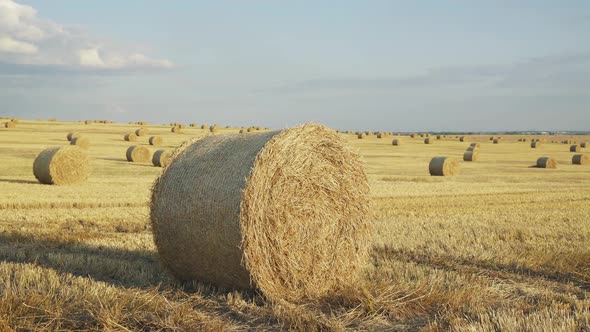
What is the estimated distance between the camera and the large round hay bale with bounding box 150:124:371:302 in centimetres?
698

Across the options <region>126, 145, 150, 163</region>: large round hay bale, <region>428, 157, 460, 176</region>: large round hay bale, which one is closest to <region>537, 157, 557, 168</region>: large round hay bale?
<region>428, 157, 460, 176</region>: large round hay bale

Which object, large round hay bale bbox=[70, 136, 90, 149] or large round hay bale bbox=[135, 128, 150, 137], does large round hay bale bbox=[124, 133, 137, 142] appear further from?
large round hay bale bbox=[70, 136, 90, 149]

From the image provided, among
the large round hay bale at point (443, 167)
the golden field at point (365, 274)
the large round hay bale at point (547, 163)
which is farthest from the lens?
the large round hay bale at point (547, 163)

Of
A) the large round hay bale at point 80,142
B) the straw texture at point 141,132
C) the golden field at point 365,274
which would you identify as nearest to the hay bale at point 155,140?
the large round hay bale at point 80,142

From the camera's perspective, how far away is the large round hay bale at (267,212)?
698 cm

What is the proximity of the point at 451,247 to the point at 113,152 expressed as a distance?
97.2 ft

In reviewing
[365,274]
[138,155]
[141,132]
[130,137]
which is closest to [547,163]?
[138,155]

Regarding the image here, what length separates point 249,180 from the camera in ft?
22.9

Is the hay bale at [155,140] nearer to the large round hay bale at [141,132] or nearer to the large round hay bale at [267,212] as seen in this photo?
the large round hay bale at [141,132]

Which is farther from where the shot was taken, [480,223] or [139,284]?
[480,223]

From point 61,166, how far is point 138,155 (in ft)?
32.7

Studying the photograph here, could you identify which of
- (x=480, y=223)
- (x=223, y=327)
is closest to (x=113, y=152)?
(x=480, y=223)

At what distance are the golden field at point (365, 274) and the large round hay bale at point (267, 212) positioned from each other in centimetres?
33

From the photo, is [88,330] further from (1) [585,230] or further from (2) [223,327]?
(1) [585,230]
